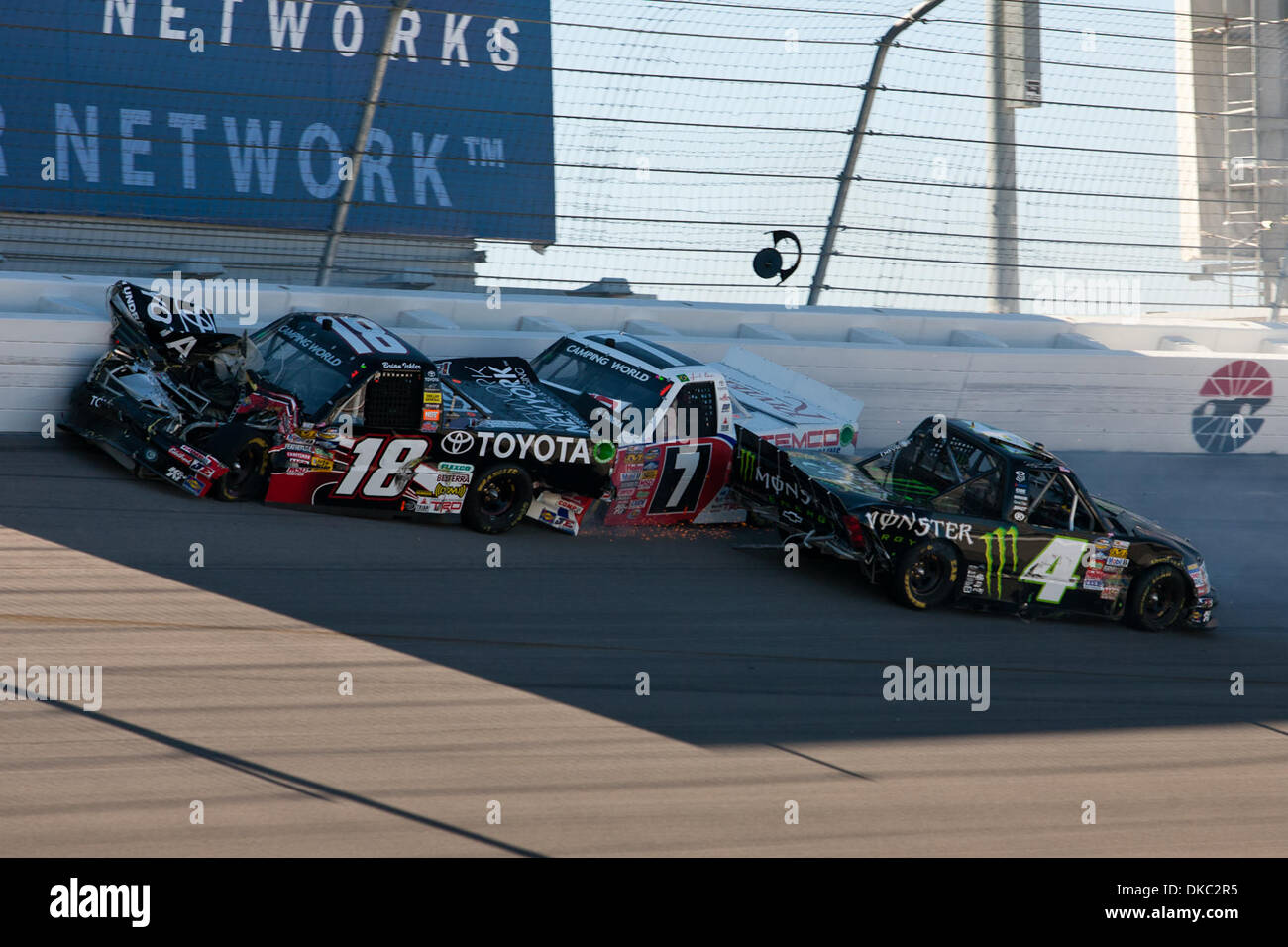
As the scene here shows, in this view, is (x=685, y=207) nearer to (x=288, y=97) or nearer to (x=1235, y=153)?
(x=288, y=97)

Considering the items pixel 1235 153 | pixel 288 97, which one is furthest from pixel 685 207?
pixel 1235 153

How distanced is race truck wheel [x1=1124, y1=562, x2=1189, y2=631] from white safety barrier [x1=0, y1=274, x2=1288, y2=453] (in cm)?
390

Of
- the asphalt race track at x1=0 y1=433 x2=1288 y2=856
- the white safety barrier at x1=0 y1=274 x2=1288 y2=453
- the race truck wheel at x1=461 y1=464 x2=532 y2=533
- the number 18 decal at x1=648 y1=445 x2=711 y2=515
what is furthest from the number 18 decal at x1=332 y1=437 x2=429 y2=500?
the white safety barrier at x1=0 y1=274 x2=1288 y2=453

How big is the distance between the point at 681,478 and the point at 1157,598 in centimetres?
359

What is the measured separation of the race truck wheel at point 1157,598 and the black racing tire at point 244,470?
617 cm

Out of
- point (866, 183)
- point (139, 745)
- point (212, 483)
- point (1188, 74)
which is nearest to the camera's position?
point (139, 745)

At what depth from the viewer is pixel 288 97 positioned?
10.8 meters

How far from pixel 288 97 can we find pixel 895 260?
5896mm

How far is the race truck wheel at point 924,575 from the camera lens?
9672 millimetres

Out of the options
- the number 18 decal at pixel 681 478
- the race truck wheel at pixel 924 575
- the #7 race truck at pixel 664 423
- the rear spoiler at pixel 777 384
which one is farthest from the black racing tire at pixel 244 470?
the race truck wheel at pixel 924 575

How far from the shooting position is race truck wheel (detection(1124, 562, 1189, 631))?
10.2 metres

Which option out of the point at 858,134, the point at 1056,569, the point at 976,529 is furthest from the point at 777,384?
the point at 1056,569

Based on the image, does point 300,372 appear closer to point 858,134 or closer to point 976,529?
point 976,529

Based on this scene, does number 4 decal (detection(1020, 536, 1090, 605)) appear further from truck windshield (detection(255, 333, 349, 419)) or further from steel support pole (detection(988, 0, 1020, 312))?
truck windshield (detection(255, 333, 349, 419))
